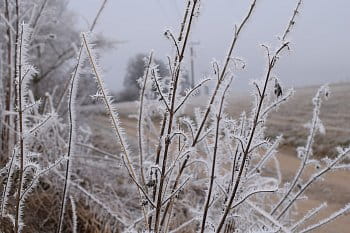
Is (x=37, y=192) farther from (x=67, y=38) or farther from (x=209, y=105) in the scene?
(x=67, y=38)

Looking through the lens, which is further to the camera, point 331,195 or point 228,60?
point 331,195

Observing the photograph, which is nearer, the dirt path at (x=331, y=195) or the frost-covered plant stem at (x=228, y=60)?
the frost-covered plant stem at (x=228, y=60)

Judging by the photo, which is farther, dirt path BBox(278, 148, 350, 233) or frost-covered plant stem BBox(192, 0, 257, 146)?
dirt path BBox(278, 148, 350, 233)

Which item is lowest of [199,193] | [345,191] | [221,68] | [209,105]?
[345,191]

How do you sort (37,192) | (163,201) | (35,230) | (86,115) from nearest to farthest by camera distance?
(163,201) → (35,230) → (37,192) → (86,115)

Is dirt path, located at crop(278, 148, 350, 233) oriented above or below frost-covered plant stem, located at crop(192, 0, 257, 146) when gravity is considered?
below

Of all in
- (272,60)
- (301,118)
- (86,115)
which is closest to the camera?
(272,60)

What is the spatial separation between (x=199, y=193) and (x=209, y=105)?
150 inches

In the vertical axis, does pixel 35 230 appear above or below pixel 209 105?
Result: below

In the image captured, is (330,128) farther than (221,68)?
Yes

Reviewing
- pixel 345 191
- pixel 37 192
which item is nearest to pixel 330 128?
pixel 345 191

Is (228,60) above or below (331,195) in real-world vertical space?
above

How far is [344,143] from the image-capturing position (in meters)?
16.6

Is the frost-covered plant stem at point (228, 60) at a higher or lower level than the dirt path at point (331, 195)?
higher
